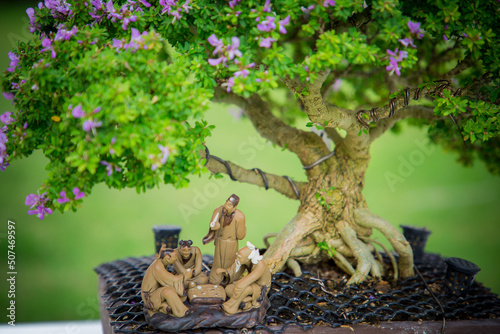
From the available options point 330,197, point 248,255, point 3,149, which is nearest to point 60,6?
point 3,149

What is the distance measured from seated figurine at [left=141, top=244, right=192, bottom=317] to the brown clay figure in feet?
0.83

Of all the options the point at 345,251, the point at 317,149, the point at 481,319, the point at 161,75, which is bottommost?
the point at 481,319

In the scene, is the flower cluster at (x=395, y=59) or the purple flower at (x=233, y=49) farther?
the flower cluster at (x=395, y=59)

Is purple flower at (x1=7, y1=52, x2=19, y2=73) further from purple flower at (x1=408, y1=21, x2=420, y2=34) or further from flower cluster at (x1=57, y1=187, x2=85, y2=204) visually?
purple flower at (x1=408, y1=21, x2=420, y2=34)

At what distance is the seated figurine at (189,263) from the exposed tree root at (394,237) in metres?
1.32

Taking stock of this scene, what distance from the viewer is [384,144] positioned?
20.5 feet

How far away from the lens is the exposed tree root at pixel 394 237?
3.09 metres

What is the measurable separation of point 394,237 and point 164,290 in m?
1.68

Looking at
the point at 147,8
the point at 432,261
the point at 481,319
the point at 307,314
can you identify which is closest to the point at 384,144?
the point at 432,261

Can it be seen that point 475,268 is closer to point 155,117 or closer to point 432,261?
point 432,261

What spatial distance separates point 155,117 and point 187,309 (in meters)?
1.03

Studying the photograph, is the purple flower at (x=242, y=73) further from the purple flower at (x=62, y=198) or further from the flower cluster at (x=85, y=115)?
the purple flower at (x=62, y=198)

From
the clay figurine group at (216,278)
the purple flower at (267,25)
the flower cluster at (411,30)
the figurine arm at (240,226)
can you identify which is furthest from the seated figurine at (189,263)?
the flower cluster at (411,30)

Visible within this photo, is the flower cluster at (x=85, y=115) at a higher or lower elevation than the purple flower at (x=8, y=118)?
lower
